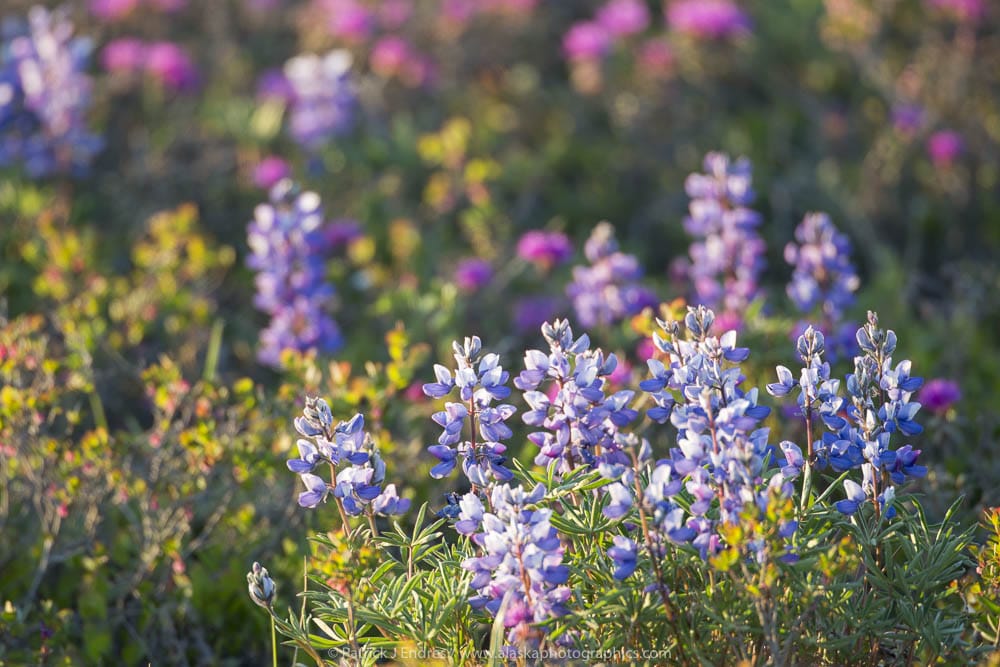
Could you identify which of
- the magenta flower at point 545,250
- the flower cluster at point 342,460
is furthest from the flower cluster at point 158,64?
the flower cluster at point 342,460

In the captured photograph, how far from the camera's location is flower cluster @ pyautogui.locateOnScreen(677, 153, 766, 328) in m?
3.57

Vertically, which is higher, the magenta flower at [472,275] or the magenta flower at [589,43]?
the magenta flower at [589,43]

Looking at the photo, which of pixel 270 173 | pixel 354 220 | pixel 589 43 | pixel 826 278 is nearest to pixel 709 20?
pixel 589 43

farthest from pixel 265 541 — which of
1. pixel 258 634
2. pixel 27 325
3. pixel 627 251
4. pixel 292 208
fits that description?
pixel 627 251

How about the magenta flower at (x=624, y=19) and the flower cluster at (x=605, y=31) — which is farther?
the magenta flower at (x=624, y=19)

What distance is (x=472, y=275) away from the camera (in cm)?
440

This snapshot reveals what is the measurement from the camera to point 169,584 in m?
2.91

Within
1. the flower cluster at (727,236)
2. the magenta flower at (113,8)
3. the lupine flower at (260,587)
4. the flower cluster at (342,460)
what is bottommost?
the magenta flower at (113,8)

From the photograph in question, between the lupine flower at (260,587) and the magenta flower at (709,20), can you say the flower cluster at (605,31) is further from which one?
the lupine flower at (260,587)

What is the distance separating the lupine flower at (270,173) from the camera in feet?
16.6

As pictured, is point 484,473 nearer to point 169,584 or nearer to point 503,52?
point 169,584

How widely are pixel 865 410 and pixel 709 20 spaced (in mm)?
4080

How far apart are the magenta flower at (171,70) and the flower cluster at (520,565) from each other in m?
4.43

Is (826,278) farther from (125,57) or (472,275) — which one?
(125,57)
